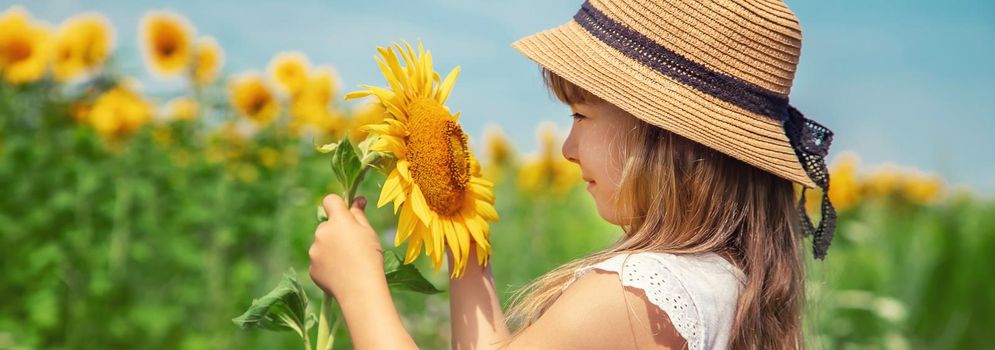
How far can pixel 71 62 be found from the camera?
12.9ft

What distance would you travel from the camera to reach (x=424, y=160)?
1.38m

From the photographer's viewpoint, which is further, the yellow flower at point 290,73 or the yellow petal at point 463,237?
the yellow flower at point 290,73

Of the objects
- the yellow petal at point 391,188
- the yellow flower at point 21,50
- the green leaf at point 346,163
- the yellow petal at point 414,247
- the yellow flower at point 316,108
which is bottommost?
the yellow petal at point 414,247

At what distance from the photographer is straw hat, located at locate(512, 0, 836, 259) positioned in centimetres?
156

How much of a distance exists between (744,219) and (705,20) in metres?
0.34

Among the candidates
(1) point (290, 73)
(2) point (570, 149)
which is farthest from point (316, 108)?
(2) point (570, 149)

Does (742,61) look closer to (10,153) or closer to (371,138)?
(371,138)

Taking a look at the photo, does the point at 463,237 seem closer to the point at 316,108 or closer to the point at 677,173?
the point at 677,173

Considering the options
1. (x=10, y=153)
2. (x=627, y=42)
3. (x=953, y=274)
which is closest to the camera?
(x=627, y=42)

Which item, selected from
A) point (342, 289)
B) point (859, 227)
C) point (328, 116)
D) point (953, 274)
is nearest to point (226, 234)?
point (328, 116)

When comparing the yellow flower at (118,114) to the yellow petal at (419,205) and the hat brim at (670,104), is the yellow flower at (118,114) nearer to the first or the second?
the hat brim at (670,104)

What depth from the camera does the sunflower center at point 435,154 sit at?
4.53 feet

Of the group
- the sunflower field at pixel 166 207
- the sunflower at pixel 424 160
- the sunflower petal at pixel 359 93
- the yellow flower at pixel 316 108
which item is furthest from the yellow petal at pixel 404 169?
the yellow flower at pixel 316 108

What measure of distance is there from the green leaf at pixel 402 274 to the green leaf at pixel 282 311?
0.46ft
